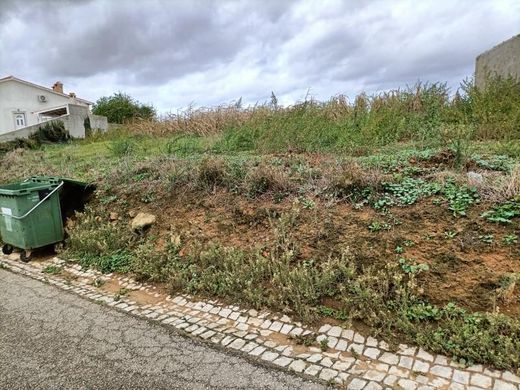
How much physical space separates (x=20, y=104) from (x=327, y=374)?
116ft

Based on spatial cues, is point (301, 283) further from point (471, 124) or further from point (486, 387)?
point (471, 124)

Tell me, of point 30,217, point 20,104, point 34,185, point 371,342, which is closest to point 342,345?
point 371,342

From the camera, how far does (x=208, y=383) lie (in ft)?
8.79

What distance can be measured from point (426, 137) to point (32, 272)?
22.5ft

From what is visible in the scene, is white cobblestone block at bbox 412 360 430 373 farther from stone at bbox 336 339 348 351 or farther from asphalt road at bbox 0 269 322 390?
asphalt road at bbox 0 269 322 390

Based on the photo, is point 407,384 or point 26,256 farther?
point 26,256

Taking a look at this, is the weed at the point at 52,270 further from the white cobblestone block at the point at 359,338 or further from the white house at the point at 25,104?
the white house at the point at 25,104

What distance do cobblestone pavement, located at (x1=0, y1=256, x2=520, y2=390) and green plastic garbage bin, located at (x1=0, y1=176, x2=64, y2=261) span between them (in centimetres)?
170

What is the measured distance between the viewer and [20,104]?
30.2 meters

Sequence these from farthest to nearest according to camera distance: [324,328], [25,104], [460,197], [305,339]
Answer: [25,104]
[460,197]
[324,328]
[305,339]

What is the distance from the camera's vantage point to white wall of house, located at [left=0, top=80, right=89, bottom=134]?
29.5 meters

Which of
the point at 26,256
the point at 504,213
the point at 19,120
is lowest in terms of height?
the point at 26,256

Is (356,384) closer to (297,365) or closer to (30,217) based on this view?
(297,365)

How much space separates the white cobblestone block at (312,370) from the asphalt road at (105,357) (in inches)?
4.3
